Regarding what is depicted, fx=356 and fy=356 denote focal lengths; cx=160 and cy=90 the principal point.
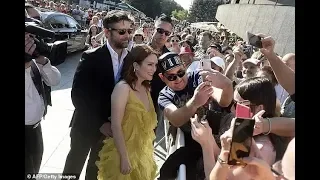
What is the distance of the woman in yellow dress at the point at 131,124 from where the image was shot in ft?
8.82

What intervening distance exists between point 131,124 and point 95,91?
0.48m

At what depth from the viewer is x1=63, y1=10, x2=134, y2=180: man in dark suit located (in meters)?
3.02

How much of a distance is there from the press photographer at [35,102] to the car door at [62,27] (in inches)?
311

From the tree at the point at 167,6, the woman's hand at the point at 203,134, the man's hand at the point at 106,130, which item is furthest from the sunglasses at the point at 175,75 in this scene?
the tree at the point at 167,6

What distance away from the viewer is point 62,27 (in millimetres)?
11703

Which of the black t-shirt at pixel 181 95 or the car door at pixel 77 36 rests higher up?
the black t-shirt at pixel 181 95

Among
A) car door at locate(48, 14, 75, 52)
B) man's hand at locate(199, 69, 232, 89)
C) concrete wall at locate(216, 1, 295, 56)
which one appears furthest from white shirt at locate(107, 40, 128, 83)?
car door at locate(48, 14, 75, 52)

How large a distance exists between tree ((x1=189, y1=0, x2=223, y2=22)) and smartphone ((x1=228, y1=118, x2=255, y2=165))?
37293 millimetres

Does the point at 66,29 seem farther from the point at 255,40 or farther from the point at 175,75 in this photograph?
the point at 255,40

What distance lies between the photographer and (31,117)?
275 cm

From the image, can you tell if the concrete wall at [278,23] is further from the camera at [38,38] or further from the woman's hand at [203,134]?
the camera at [38,38]

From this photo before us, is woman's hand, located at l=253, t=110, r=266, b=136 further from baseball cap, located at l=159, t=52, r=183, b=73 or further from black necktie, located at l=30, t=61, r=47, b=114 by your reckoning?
black necktie, located at l=30, t=61, r=47, b=114
